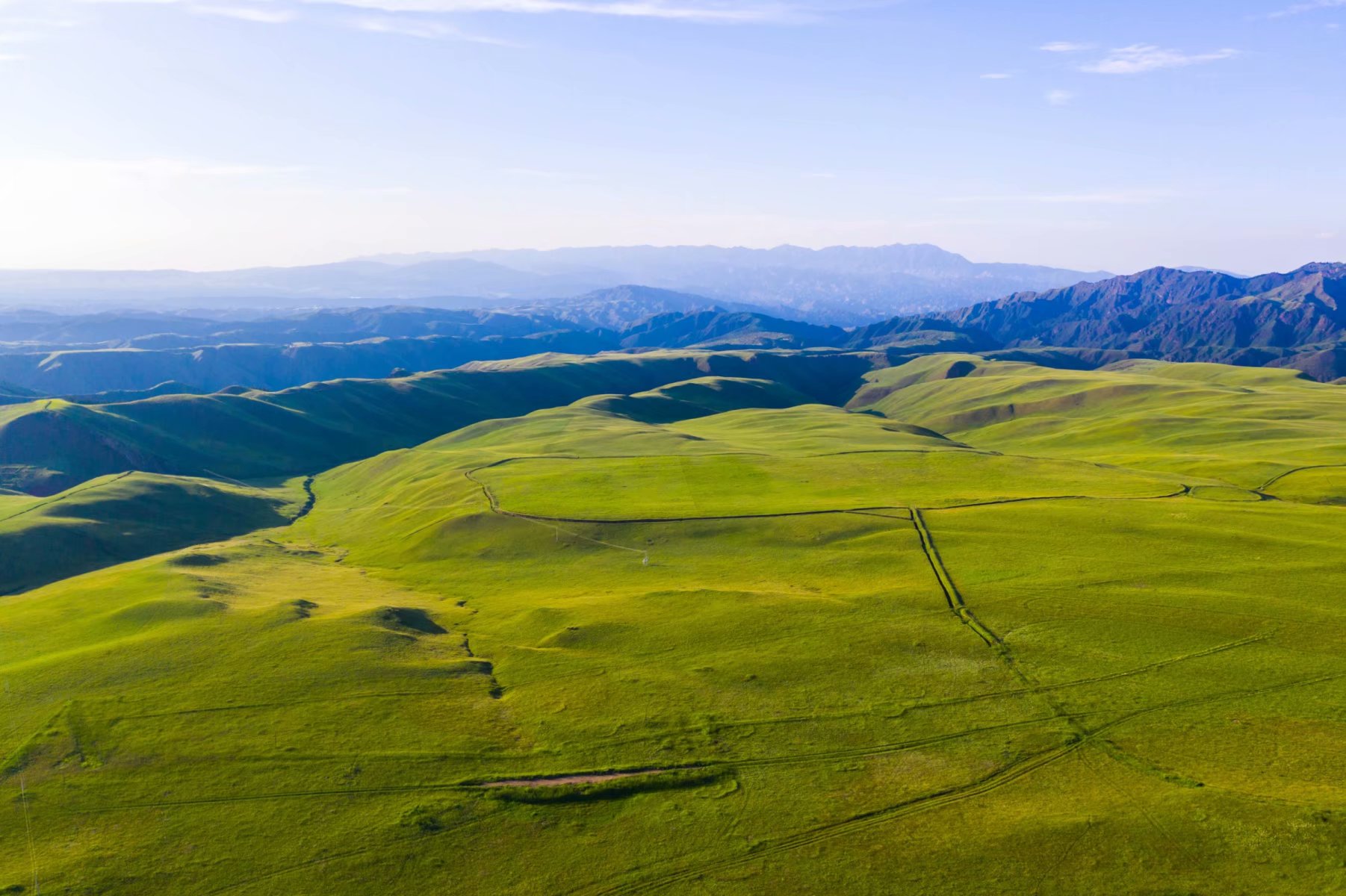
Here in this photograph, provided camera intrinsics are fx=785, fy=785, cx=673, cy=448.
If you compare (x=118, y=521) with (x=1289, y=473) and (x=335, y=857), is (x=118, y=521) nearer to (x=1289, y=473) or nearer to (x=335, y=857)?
(x=335, y=857)

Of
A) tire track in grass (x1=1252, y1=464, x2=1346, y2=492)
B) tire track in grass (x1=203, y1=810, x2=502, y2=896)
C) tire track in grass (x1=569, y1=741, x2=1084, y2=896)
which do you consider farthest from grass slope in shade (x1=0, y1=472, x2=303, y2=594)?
tire track in grass (x1=1252, y1=464, x2=1346, y2=492)

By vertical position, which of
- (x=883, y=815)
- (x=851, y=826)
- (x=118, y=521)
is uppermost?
(x=883, y=815)

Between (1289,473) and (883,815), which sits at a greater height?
(1289,473)

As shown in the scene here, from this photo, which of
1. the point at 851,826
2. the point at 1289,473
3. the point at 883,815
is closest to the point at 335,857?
the point at 851,826

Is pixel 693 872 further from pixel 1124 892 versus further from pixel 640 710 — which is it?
pixel 1124 892

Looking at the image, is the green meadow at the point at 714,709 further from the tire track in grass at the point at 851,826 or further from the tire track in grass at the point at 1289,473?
the tire track in grass at the point at 1289,473

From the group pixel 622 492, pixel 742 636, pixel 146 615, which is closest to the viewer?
pixel 742 636

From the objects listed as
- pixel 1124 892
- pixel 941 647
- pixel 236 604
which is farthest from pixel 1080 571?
pixel 236 604

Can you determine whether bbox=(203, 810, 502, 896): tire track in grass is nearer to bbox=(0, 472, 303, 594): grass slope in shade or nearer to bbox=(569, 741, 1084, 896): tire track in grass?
bbox=(569, 741, 1084, 896): tire track in grass

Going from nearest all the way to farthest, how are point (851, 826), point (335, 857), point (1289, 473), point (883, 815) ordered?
point (335, 857), point (851, 826), point (883, 815), point (1289, 473)
